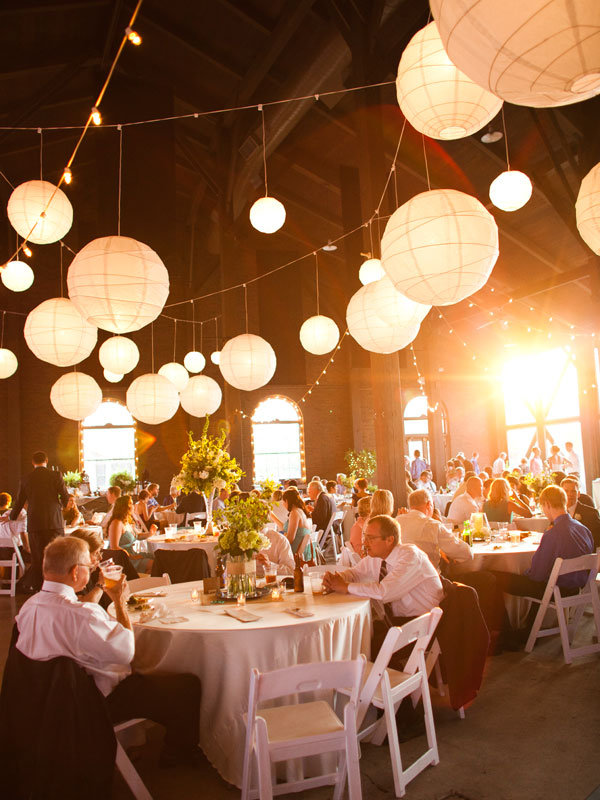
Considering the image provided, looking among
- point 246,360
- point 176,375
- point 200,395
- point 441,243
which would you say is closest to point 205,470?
point 246,360

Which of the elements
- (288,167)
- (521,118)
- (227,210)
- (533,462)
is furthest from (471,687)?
(533,462)

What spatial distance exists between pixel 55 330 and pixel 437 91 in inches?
127

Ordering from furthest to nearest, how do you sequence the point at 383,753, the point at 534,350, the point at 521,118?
the point at 534,350
the point at 521,118
the point at 383,753

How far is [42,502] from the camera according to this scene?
645 centimetres

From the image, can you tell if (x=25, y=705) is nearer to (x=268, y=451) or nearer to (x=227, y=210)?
(x=227, y=210)

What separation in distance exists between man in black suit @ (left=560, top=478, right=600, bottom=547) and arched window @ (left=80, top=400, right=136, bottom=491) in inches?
467

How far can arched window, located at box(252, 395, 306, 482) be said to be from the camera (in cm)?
1655

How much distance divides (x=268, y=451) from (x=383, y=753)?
538 inches

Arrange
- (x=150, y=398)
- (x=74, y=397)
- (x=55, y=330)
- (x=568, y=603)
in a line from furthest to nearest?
(x=150, y=398) → (x=74, y=397) → (x=55, y=330) → (x=568, y=603)

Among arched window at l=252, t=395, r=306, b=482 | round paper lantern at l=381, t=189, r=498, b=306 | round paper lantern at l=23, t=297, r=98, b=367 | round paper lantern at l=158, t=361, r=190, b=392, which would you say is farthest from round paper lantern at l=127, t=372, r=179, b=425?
arched window at l=252, t=395, r=306, b=482

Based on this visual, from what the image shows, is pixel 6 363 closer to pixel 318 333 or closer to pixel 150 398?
pixel 150 398

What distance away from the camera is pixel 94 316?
3.74 meters

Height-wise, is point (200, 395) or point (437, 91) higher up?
point (437, 91)

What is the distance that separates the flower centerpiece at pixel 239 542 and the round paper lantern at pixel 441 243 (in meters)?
1.44
